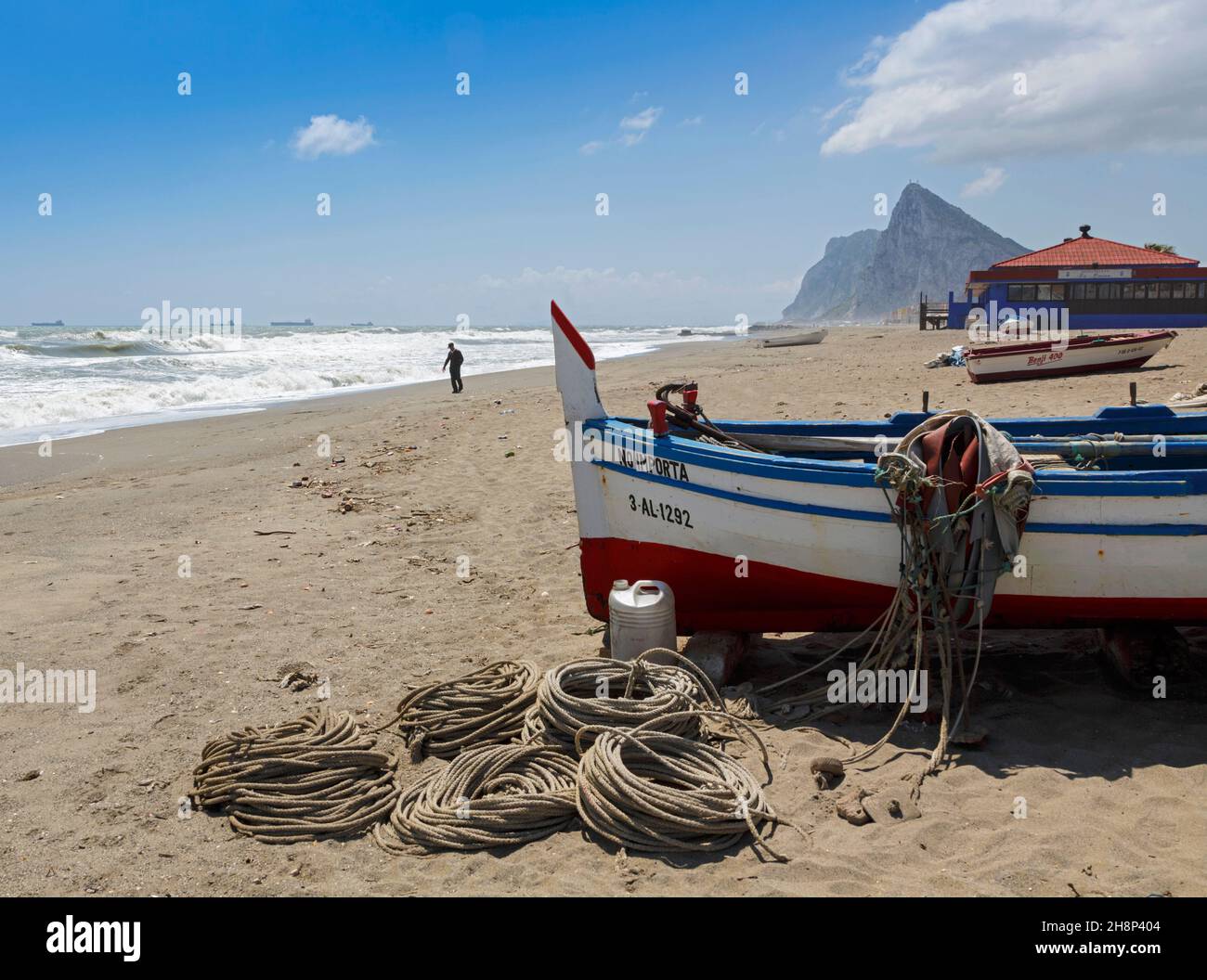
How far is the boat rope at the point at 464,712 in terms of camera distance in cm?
430

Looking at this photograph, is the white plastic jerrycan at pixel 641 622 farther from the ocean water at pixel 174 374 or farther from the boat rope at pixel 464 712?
the ocean water at pixel 174 374

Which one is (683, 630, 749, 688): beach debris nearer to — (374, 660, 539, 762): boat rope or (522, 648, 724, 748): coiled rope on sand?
(522, 648, 724, 748): coiled rope on sand

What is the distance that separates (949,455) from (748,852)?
2256 millimetres

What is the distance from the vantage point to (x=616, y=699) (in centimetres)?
425

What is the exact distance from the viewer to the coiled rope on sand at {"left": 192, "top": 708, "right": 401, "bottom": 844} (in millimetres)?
3670

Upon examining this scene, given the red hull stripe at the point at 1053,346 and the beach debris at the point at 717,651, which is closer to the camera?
the beach debris at the point at 717,651

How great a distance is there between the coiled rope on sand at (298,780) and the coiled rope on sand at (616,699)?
78 cm

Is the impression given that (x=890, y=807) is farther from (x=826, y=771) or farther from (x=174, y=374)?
(x=174, y=374)

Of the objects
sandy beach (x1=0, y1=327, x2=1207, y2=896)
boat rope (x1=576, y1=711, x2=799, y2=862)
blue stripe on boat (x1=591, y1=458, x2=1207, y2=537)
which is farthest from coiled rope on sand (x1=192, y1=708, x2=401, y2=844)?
blue stripe on boat (x1=591, y1=458, x2=1207, y2=537)

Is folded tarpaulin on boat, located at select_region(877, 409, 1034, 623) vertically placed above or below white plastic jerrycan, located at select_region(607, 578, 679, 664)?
above

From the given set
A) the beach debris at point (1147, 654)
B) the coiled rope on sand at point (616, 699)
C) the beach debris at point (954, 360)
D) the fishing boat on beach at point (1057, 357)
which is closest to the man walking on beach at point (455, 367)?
the beach debris at point (954, 360)

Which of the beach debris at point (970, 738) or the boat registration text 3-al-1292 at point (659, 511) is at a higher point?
the boat registration text 3-al-1292 at point (659, 511)

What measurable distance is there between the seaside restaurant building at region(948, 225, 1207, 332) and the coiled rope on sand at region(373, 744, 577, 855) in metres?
33.8

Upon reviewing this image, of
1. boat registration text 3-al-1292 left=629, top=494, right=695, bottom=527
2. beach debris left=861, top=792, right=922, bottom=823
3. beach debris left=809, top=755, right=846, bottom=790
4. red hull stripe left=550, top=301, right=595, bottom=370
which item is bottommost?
beach debris left=861, top=792, right=922, bottom=823
